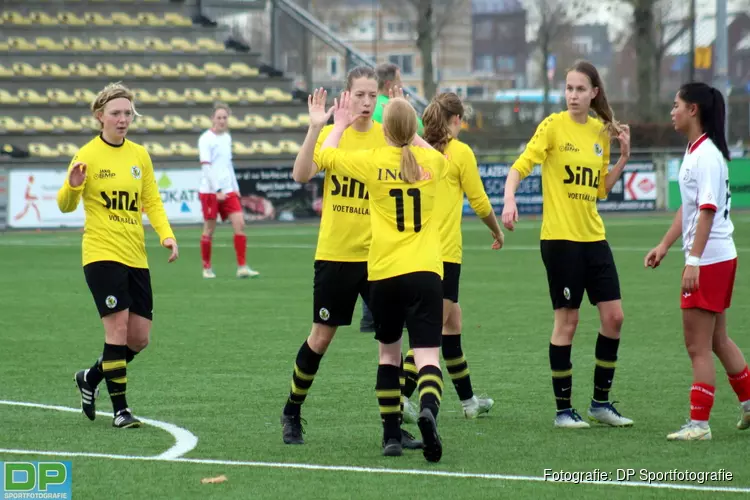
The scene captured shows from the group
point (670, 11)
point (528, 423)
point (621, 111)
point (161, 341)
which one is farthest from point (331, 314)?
point (670, 11)

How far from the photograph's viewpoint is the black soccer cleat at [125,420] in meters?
7.83

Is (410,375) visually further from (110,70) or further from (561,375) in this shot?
(110,70)

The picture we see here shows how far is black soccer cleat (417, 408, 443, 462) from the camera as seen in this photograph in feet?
21.5

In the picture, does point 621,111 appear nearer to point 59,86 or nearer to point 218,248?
point 59,86

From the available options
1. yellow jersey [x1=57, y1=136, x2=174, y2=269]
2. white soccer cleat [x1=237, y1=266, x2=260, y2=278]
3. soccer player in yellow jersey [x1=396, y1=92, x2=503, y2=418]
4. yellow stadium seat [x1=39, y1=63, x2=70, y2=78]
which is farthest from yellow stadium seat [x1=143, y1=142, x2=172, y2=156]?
soccer player in yellow jersey [x1=396, y1=92, x2=503, y2=418]

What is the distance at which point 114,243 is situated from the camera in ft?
26.3

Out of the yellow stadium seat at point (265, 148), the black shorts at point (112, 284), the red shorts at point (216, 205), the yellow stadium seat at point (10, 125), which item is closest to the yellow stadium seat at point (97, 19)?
the yellow stadium seat at point (10, 125)

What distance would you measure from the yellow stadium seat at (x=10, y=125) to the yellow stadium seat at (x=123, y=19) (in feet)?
16.3

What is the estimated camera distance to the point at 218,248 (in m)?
24.2

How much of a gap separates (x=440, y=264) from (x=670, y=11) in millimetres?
56774

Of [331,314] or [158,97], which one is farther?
[158,97]

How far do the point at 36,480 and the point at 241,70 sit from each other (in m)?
31.1

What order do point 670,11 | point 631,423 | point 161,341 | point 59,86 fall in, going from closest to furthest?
point 631,423 → point 161,341 → point 59,86 → point 670,11

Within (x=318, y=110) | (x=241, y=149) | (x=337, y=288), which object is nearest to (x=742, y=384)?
(x=337, y=288)
